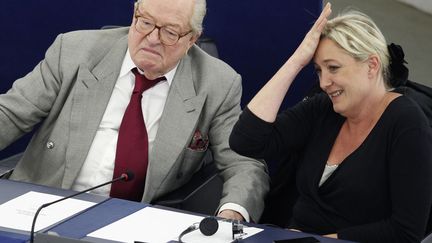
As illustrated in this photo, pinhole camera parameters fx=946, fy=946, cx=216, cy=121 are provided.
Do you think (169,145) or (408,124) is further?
(169,145)

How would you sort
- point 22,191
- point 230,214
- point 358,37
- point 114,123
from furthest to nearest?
point 114,123 < point 230,214 < point 358,37 < point 22,191

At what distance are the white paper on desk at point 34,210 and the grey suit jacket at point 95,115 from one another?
586 mm

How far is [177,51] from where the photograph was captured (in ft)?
11.5

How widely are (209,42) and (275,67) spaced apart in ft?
1.34

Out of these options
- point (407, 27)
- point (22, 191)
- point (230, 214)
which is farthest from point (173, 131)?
point (407, 27)

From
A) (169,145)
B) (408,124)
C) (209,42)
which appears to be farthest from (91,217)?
(209,42)

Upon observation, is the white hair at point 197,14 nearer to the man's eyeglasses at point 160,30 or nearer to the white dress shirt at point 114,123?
the man's eyeglasses at point 160,30

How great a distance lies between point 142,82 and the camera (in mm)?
3578

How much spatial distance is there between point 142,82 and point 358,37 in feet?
2.93

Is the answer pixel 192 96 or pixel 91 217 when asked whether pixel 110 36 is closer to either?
pixel 192 96

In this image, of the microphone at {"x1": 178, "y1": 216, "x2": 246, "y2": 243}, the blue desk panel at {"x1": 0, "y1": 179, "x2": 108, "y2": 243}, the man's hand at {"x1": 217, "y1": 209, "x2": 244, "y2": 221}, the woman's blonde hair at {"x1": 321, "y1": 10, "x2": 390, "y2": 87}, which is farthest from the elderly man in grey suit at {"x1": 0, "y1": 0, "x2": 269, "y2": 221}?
the microphone at {"x1": 178, "y1": 216, "x2": 246, "y2": 243}

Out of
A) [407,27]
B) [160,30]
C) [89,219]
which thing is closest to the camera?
[89,219]

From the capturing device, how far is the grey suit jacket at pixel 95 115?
11.5 ft

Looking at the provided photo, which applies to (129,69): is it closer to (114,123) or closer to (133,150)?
(114,123)
